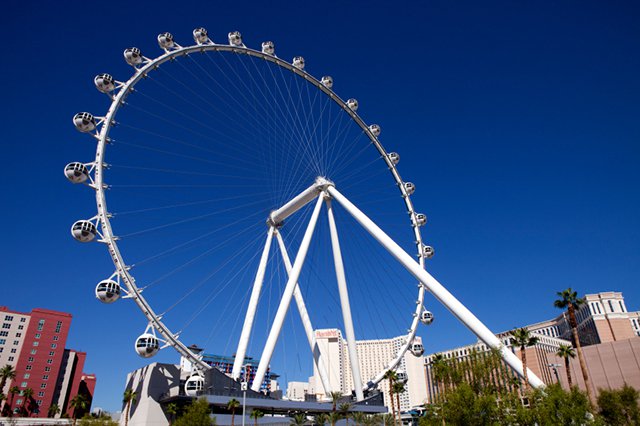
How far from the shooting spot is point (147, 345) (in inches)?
1161

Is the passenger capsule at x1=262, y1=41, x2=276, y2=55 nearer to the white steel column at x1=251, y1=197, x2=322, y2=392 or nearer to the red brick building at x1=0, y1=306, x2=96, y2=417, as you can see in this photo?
the white steel column at x1=251, y1=197, x2=322, y2=392

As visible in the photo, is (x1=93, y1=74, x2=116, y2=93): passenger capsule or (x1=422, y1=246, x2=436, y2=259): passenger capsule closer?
(x1=93, y1=74, x2=116, y2=93): passenger capsule

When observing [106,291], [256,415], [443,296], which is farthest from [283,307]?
[106,291]

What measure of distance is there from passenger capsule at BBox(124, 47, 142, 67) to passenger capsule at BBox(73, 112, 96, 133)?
18.3 ft

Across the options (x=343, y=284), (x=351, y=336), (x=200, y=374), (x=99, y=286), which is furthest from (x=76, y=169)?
(x=351, y=336)

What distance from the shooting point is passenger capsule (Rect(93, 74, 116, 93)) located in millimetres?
32094

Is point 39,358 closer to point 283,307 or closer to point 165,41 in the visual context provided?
point 283,307

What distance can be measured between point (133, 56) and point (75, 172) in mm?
10235

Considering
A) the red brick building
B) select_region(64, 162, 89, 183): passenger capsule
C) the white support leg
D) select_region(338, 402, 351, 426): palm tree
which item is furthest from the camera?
the red brick building

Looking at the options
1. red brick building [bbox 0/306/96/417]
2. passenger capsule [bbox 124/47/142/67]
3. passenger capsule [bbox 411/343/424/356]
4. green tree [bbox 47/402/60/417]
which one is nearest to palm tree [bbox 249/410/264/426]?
passenger capsule [bbox 411/343/424/356]

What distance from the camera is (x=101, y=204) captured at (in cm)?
3075

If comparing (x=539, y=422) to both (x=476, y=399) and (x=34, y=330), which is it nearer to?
(x=476, y=399)

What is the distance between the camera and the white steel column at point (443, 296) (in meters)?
29.2

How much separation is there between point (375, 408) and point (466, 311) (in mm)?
23322
